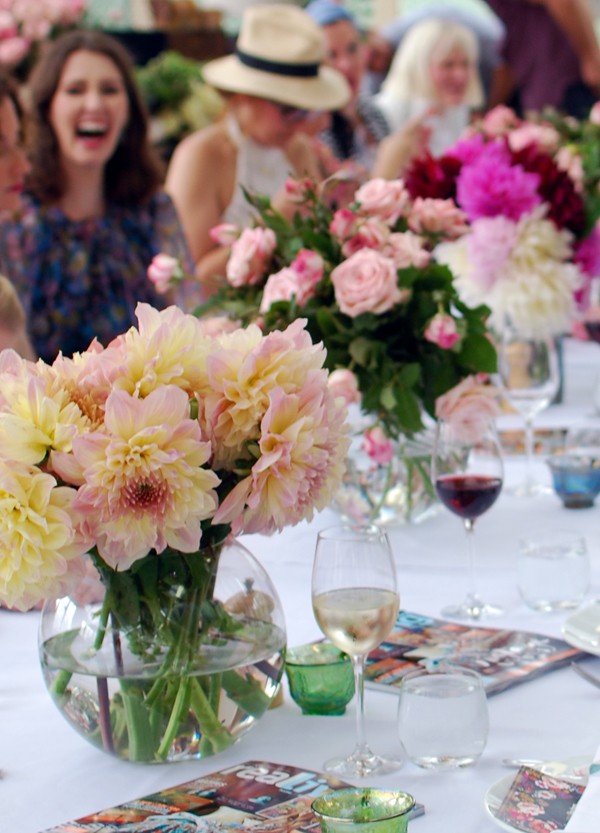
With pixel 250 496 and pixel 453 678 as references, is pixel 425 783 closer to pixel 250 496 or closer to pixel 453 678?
pixel 453 678

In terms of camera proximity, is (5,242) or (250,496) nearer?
(250,496)

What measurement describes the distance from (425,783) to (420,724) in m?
0.04

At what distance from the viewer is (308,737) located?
1008 millimetres

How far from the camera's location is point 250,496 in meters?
0.90

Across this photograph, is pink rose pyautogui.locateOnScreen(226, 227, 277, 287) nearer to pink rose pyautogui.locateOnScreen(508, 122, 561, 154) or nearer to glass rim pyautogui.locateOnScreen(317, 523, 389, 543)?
glass rim pyautogui.locateOnScreen(317, 523, 389, 543)

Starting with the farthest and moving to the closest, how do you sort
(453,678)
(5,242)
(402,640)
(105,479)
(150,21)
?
1. (150,21)
2. (5,242)
3. (402,640)
4. (453,678)
5. (105,479)

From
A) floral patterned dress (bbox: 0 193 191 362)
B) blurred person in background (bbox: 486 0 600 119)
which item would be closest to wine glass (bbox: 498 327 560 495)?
floral patterned dress (bbox: 0 193 191 362)

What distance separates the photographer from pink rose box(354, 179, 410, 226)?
5.18 ft

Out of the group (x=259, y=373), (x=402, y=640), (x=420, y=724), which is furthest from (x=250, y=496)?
(x=402, y=640)

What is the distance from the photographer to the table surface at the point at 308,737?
2.97ft

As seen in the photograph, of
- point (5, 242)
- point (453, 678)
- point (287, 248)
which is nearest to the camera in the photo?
point (453, 678)

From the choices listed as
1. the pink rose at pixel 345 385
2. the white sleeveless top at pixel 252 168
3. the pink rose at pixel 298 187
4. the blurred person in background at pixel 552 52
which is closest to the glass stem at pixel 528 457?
the pink rose at pixel 345 385

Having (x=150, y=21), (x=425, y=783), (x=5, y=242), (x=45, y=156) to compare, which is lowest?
(x=425, y=783)

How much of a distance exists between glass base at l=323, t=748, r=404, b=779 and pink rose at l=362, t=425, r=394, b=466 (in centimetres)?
63
